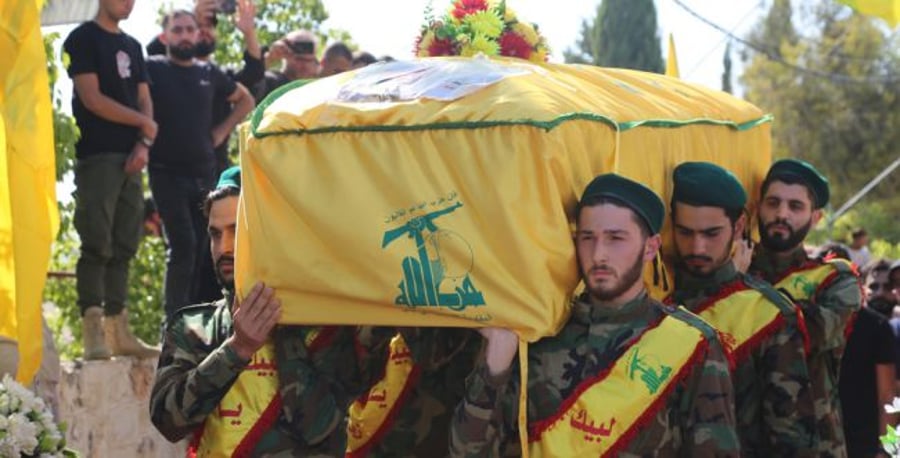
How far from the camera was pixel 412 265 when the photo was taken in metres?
4.73

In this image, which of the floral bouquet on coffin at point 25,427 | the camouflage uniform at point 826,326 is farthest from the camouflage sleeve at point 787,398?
the floral bouquet on coffin at point 25,427

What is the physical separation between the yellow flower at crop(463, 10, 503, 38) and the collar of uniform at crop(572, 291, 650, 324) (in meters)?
→ 1.40

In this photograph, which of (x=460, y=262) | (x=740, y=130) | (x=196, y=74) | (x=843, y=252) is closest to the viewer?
(x=460, y=262)

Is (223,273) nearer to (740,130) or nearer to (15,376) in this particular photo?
(15,376)

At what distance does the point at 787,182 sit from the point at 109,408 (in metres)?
3.81

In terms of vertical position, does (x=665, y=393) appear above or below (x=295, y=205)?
below

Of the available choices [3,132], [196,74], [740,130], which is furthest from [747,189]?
[196,74]

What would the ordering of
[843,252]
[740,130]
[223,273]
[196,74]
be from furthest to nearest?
[196,74] → [843,252] → [740,130] → [223,273]

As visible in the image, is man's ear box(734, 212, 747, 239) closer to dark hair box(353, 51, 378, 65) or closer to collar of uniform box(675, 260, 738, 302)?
collar of uniform box(675, 260, 738, 302)

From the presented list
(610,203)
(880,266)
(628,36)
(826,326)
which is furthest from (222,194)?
(628,36)

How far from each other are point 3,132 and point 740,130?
8.64 feet

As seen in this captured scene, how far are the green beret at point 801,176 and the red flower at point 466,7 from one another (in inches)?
48.0

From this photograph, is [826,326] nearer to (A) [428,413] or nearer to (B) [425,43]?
(A) [428,413]

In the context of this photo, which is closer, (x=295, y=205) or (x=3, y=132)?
(x=295, y=205)
